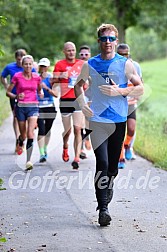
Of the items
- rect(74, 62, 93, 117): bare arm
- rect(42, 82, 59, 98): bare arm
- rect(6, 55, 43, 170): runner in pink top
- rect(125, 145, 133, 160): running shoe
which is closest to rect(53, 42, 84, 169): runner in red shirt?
rect(42, 82, 59, 98): bare arm

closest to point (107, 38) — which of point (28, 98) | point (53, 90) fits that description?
point (28, 98)

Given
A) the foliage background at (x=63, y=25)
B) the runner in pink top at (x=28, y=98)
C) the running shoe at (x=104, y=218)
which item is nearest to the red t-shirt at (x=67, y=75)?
the runner in pink top at (x=28, y=98)

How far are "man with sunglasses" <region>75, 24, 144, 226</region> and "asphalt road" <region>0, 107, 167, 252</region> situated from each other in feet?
1.71

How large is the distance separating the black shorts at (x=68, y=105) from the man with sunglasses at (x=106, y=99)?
184 inches

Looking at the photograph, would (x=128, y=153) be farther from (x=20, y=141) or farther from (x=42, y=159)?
(x=20, y=141)

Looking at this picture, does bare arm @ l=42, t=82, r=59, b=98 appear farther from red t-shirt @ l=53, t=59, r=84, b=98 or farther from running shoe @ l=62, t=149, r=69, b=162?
running shoe @ l=62, t=149, r=69, b=162

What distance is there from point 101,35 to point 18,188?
139 inches

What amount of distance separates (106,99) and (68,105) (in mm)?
4960

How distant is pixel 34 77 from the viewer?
13.5m

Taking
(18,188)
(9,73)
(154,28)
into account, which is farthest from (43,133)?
(154,28)

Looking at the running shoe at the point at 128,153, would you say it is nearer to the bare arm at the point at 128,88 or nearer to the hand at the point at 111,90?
the bare arm at the point at 128,88

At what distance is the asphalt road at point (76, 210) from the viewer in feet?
24.6

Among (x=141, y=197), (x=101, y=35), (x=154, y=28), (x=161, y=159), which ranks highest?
(x=101, y=35)

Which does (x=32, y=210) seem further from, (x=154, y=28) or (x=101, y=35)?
(x=154, y=28)
